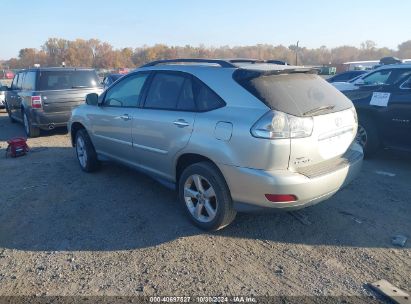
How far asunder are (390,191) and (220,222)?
2604mm

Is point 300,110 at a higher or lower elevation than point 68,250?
higher

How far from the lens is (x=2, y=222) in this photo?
3900 millimetres

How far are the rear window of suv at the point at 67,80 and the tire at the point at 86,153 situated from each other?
10.8 feet

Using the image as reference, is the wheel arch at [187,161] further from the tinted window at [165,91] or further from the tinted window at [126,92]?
the tinted window at [126,92]

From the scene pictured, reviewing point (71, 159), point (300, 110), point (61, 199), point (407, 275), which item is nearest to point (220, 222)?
point (300, 110)

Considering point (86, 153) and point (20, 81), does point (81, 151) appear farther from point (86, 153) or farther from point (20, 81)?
point (20, 81)

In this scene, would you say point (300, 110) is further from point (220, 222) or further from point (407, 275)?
point (407, 275)

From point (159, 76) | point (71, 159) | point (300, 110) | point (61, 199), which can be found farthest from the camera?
Answer: point (71, 159)

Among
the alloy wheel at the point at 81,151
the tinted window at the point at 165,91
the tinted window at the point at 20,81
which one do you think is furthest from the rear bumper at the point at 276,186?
the tinted window at the point at 20,81

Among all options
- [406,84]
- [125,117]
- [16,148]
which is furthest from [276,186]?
[16,148]

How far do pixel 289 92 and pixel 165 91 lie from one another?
57.6 inches

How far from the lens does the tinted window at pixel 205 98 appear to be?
10.7ft

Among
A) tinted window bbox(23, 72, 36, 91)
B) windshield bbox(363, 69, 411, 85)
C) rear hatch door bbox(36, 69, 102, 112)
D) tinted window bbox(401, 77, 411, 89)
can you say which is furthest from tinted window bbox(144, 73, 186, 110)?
tinted window bbox(23, 72, 36, 91)

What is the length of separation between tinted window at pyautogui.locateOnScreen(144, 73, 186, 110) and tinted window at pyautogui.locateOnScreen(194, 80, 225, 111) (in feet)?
1.00
